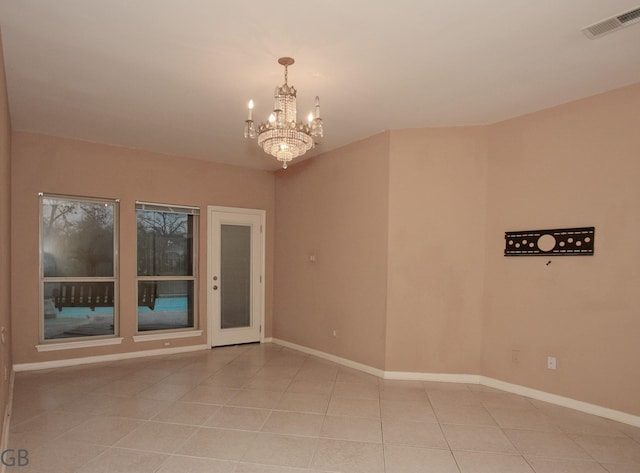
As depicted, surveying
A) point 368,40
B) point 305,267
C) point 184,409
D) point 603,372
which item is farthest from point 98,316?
point 603,372

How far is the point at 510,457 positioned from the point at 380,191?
9.34ft

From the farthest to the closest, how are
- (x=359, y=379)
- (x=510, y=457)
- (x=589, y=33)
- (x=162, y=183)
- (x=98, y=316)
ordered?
(x=162, y=183)
(x=98, y=316)
(x=359, y=379)
(x=510, y=457)
(x=589, y=33)

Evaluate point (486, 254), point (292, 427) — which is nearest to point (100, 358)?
point (292, 427)

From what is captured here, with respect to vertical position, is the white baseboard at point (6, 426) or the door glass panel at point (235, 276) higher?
the door glass panel at point (235, 276)

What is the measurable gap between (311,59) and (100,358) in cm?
455

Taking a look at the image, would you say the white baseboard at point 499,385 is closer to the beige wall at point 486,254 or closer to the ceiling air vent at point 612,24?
the beige wall at point 486,254

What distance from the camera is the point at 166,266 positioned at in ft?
17.9

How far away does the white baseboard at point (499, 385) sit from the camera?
3.20 m

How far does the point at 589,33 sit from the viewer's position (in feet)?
8.00

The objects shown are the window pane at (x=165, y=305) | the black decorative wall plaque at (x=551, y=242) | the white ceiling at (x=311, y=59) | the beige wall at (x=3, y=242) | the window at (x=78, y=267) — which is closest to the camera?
the white ceiling at (x=311, y=59)

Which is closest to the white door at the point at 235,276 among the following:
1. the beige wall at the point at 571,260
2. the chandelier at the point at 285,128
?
the chandelier at the point at 285,128

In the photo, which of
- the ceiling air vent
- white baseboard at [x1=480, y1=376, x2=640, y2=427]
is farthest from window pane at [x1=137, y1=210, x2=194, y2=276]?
the ceiling air vent

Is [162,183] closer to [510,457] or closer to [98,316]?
[98,316]

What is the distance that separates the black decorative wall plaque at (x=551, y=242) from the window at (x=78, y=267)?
4.95 metres
